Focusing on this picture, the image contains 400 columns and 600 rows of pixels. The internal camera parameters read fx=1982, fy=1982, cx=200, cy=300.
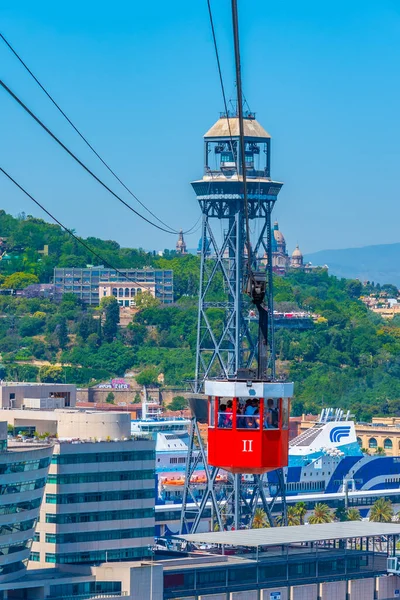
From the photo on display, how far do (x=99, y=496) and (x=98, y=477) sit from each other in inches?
32.4

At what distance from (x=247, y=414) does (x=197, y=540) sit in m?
39.7

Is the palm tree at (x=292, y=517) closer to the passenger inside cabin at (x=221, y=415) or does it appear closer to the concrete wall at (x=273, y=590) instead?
the concrete wall at (x=273, y=590)

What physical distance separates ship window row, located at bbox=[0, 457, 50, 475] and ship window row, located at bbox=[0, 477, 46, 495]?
1.69 feet

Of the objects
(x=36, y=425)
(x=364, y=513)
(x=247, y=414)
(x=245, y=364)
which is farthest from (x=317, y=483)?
(x=247, y=414)

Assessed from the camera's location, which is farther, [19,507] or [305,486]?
[305,486]

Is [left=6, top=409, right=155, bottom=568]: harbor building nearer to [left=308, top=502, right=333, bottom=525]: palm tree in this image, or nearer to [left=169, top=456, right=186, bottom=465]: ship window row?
[left=308, top=502, right=333, bottom=525]: palm tree

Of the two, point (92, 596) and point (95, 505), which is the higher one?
point (95, 505)

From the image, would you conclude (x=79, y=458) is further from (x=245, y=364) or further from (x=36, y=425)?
(x=245, y=364)

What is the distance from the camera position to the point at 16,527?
79.1 metres

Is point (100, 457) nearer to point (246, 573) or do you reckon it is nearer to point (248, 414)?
point (246, 573)

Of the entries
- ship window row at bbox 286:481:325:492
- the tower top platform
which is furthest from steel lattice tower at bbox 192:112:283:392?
ship window row at bbox 286:481:325:492

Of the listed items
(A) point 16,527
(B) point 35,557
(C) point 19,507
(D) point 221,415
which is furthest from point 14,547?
(D) point 221,415

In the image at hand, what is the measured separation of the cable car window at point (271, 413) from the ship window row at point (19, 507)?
108 ft

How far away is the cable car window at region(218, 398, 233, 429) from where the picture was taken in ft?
156
